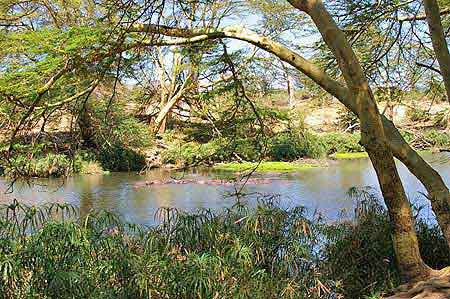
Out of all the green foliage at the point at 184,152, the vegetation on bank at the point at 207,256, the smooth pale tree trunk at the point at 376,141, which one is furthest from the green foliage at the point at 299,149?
the smooth pale tree trunk at the point at 376,141

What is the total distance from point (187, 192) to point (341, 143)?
23.5 feet

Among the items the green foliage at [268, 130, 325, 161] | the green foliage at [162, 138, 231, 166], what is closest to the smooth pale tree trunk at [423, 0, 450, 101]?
the green foliage at [162, 138, 231, 166]

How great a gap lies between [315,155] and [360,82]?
408 inches

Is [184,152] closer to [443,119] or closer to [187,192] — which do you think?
[187,192]

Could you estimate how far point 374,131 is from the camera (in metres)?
3.19

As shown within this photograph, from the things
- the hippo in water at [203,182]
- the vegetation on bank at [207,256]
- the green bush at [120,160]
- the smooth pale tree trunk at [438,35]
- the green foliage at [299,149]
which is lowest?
the vegetation on bank at [207,256]

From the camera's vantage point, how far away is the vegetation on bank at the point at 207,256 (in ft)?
9.39

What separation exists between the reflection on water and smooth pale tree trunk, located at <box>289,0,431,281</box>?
242cm

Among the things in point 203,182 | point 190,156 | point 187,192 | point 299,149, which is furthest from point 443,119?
point 299,149

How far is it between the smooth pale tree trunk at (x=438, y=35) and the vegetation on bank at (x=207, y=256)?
1.22 meters

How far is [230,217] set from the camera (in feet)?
13.0

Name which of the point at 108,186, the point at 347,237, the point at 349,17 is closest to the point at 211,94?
the point at 349,17

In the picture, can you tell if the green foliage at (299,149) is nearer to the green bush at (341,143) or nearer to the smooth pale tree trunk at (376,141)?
the green bush at (341,143)

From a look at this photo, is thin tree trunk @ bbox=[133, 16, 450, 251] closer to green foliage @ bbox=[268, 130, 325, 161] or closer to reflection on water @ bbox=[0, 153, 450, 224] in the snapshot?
reflection on water @ bbox=[0, 153, 450, 224]
